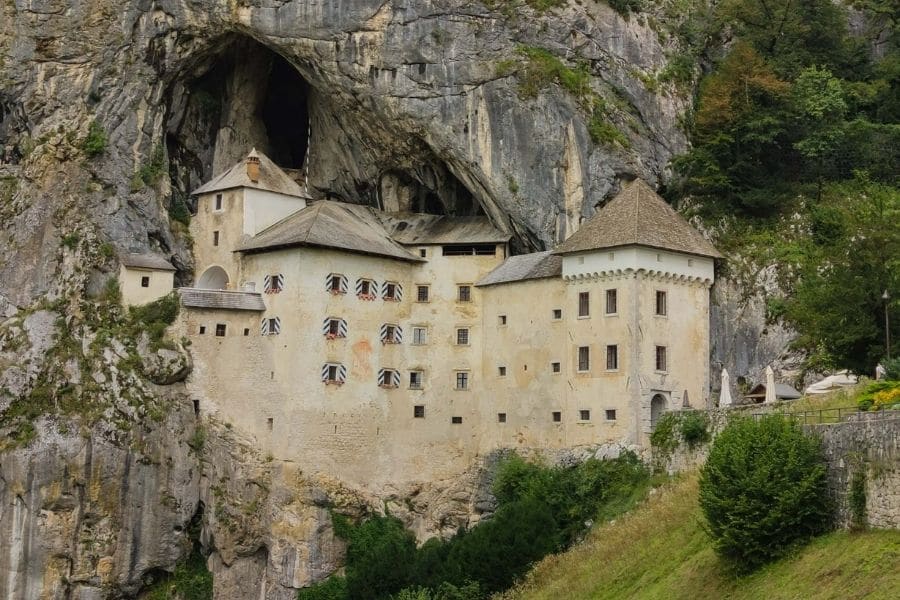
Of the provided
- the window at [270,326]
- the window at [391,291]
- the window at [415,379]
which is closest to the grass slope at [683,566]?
the window at [415,379]

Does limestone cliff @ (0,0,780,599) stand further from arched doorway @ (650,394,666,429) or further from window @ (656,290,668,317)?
arched doorway @ (650,394,666,429)

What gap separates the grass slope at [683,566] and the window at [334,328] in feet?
52.4

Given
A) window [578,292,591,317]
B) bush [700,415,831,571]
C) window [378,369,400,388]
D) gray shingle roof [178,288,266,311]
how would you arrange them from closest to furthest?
1. bush [700,415,831,571]
2. window [578,292,591,317]
3. gray shingle roof [178,288,266,311]
4. window [378,369,400,388]

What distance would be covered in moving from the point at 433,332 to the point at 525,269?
18.1ft

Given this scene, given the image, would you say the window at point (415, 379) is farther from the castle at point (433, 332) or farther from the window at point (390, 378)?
the window at point (390, 378)

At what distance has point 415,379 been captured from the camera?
2835 inches

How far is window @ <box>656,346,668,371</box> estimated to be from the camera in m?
66.2

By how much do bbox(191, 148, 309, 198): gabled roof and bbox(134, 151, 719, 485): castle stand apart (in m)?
0.15

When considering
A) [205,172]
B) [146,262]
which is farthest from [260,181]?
[146,262]

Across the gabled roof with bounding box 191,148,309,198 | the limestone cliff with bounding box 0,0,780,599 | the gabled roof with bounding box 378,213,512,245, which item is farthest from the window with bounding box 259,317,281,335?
the gabled roof with bounding box 378,213,512,245

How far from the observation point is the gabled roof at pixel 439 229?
73500 millimetres

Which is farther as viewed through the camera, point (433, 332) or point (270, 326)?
point (433, 332)

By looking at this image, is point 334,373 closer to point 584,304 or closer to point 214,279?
point 214,279

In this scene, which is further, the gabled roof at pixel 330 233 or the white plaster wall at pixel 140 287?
the white plaster wall at pixel 140 287
